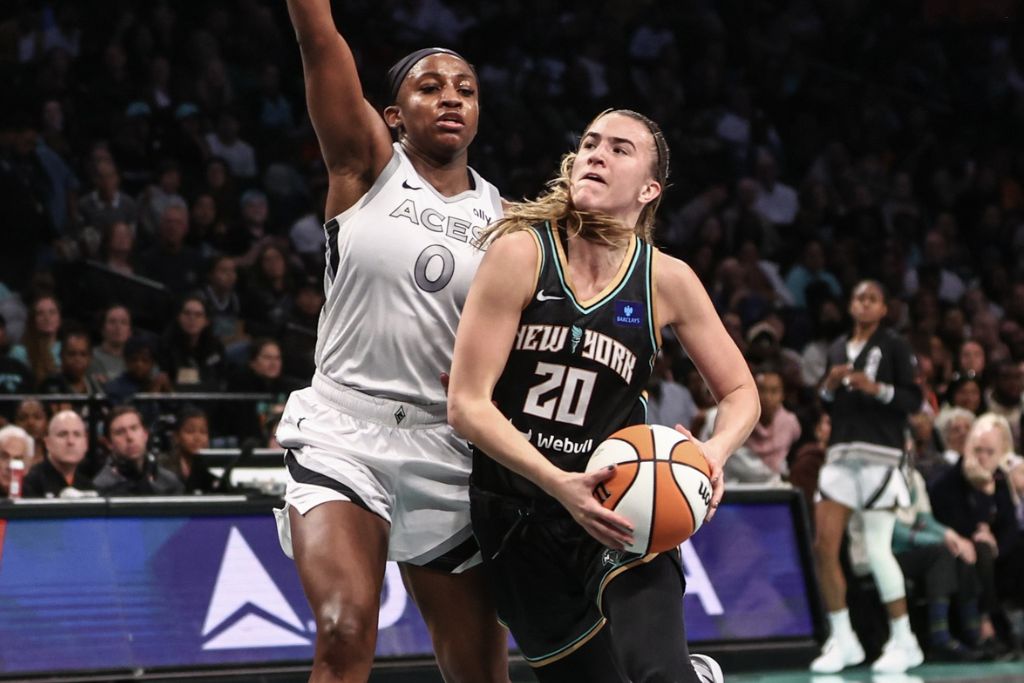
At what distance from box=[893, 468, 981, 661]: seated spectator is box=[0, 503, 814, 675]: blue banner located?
128 inches

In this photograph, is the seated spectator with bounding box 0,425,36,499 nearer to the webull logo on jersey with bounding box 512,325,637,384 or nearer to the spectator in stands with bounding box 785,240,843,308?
the webull logo on jersey with bounding box 512,325,637,384

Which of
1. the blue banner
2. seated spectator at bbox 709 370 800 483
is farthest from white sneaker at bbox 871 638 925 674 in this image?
the blue banner

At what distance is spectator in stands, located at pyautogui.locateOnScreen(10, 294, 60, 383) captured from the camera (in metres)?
10.2

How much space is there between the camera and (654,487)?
12.8ft

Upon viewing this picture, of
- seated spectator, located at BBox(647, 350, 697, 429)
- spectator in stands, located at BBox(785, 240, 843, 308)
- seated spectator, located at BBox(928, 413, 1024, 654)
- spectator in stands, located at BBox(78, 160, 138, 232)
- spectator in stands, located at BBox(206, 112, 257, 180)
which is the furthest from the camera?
spectator in stands, located at BBox(785, 240, 843, 308)

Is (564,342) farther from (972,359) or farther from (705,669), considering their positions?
(972,359)

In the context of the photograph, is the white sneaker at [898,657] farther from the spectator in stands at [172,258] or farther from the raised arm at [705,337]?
the spectator in stands at [172,258]

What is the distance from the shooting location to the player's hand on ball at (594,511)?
12.7 ft

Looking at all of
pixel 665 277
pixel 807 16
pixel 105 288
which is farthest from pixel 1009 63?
pixel 665 277

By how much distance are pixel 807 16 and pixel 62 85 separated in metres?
9.42

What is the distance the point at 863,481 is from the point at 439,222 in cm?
510

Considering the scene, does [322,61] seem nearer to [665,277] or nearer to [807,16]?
[665,277]

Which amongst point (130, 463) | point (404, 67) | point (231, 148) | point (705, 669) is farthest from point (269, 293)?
point (705, 669)

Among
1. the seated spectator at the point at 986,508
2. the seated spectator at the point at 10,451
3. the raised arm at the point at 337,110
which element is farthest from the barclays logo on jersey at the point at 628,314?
the seated spectator at the point at 986,508
